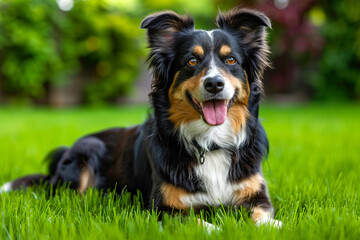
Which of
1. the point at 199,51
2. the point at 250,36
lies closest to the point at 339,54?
the point at 250,36

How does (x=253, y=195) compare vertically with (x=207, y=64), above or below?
below

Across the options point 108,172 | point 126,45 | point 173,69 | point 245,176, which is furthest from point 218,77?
point 126,45

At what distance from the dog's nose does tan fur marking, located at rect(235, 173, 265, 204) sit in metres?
0.72

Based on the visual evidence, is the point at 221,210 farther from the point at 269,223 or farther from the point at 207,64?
the point at 207,64

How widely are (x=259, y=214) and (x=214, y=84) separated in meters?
0.97

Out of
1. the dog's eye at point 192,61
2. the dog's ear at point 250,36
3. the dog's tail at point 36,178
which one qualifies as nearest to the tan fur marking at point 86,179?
the dog's tail at point 36,178

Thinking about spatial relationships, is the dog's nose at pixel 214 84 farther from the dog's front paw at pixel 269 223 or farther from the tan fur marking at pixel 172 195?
the dog's front paw at pixel 269 223

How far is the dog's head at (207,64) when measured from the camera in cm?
302

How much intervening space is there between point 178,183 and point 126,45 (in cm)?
1415

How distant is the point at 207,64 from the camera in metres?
3.08

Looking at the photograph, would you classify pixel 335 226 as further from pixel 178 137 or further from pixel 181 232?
pixel 178 137

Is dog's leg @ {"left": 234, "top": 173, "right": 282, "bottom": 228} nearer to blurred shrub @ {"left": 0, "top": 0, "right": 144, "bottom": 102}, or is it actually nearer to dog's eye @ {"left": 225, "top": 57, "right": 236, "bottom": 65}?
dog's eye @ {"left": 225, "top": 57, "right": 236, "bottom": 65}

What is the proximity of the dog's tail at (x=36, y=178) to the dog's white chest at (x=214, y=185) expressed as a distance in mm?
1684

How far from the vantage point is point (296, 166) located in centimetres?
455
